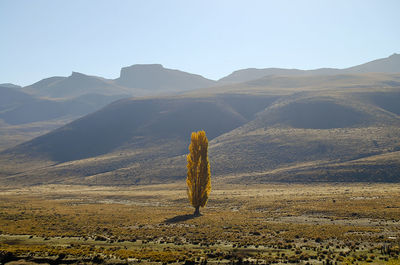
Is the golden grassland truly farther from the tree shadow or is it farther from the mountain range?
the mountain range

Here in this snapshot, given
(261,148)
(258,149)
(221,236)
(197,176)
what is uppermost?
(197,176)

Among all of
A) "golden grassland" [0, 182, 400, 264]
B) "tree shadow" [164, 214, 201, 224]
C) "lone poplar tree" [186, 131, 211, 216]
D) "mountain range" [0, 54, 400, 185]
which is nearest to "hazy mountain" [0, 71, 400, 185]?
"mountain range" [0, 54, 400, 185]

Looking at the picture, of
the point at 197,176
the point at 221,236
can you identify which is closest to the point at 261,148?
the point at 197,176

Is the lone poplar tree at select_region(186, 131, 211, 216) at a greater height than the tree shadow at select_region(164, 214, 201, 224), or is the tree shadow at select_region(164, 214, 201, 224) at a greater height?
the lone poplar tree at select_region(186, 131, 211, 216)

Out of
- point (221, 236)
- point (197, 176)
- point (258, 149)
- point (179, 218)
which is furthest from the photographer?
point (258, 149)

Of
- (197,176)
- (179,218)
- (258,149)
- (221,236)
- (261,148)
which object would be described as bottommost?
(258,149)

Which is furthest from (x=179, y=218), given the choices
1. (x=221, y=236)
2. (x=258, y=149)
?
(x=258, y=149)

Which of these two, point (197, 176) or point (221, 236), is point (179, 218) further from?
point (221, 236)

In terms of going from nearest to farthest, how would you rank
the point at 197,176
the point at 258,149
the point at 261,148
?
the point at 197,176 < the point at 258,149 < the point at 261,148

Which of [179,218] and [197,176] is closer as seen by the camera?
[179,218]

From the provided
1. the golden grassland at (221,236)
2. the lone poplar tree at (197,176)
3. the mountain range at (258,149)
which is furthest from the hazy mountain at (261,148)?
the lone poplar tree at (197,176)

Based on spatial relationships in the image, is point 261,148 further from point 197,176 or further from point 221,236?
point 221,236

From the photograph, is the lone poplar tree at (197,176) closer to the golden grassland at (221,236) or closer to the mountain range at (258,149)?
the golden grassland at (221,236)

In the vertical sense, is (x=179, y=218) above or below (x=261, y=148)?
above
